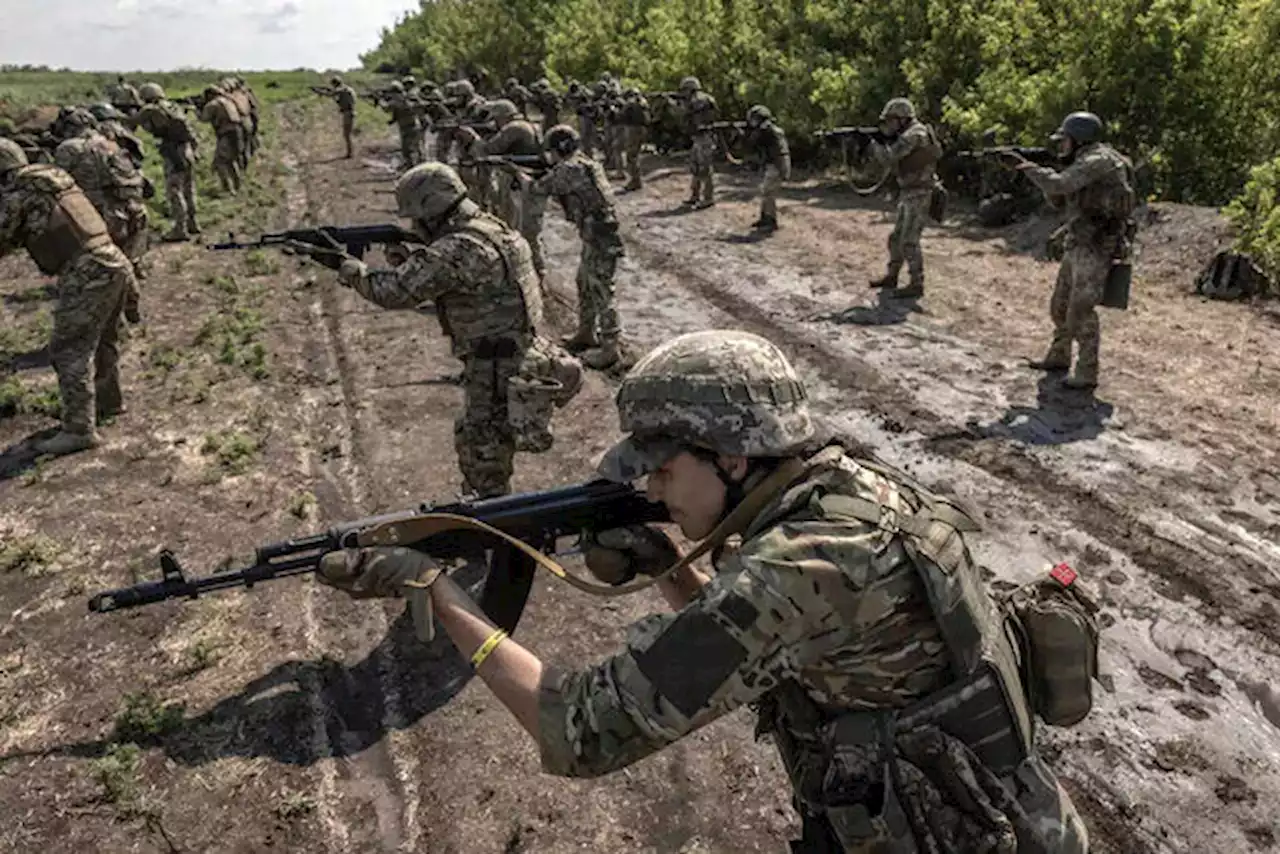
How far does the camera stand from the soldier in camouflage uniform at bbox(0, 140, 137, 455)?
798 cm

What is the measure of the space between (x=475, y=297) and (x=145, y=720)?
2.99 m

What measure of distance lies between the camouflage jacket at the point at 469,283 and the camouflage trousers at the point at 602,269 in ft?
14.2

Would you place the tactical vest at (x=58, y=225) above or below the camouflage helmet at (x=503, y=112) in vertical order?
below

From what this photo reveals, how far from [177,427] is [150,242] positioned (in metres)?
8.93

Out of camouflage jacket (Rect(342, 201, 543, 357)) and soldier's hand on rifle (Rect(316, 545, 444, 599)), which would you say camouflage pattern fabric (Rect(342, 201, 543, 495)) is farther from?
soldier's hand on rifle (Rect(316, 545, 444, 599))

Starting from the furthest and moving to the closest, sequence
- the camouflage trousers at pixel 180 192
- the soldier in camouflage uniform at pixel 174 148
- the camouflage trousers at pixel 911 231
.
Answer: the camouflage trousers at pixel 180 192 < the soldier in camouflage uniform at pixel 174 148 < the camouflage trousers at pixel 911 231

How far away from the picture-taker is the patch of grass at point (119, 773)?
14.7ft

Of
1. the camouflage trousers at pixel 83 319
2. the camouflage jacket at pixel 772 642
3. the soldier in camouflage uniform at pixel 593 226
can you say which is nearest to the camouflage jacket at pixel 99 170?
the camouflage trousers at pixel 83 319

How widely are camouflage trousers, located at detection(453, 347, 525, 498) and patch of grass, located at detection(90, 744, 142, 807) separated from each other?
2363mm

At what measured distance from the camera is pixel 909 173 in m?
12.1

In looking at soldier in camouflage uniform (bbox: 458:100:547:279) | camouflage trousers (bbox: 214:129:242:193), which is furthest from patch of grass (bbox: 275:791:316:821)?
camouflage trousers (bbox: 214:129:242:193)

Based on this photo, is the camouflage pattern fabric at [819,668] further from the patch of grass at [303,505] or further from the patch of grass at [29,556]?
the patch of grass at [29,556]

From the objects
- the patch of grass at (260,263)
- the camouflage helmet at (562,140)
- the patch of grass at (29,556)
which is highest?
the camouflage helmet at (562,140)

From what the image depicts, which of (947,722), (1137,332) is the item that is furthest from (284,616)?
(1137,332)
